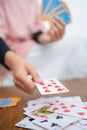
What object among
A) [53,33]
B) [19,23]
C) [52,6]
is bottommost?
[53,33]

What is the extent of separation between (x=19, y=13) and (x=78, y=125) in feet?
4.20

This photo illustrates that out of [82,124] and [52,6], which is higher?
[52,6]

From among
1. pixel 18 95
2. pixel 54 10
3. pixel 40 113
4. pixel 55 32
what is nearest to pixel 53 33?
pixel 55 32

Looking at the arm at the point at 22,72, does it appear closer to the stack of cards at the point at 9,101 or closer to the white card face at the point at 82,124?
the stack of cards at the point at 9,101

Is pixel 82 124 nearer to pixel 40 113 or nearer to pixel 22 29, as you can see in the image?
pixel 40 113

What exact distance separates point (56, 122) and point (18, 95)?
0.31 m

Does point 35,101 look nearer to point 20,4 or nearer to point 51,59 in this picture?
point 51,59

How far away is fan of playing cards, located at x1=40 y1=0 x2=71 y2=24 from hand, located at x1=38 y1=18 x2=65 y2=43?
0.33 feet

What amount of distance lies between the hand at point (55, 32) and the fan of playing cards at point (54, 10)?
10 centimetres

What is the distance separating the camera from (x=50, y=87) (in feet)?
2.68

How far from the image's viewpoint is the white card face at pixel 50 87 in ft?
2.56

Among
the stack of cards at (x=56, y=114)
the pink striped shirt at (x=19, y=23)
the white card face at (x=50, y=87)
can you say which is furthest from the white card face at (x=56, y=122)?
the pink striped shirt at (x=19, y=23)

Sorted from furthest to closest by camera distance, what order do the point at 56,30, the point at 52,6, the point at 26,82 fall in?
the point at 52,6
the point at 56,30
the point at 26,82

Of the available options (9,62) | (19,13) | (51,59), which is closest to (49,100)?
(9,62)
